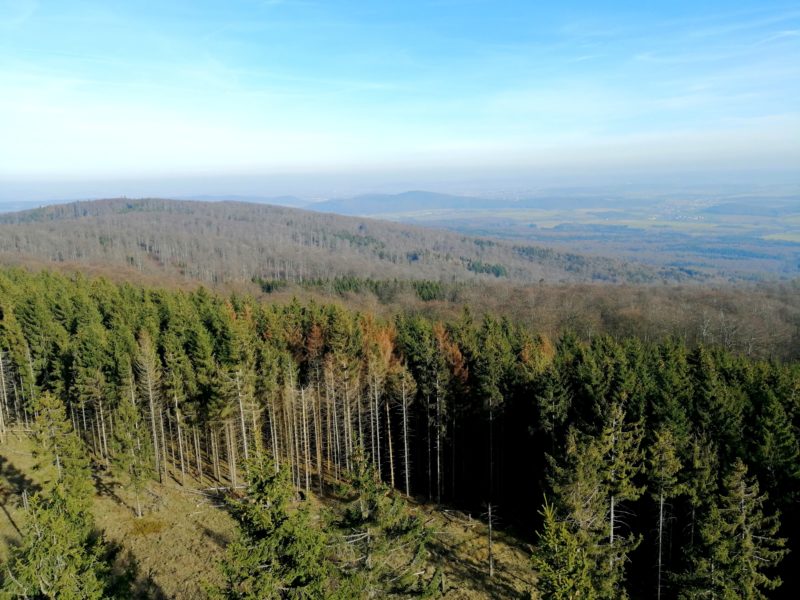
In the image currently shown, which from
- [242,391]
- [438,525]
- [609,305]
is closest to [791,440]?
[438,525]

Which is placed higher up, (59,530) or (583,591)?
(59,530)

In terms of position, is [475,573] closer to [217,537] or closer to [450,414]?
[450,414]

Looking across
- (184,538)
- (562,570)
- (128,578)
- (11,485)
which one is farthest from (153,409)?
(562,570)

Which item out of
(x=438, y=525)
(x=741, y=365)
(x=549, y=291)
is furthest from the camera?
(x=549, y=291)

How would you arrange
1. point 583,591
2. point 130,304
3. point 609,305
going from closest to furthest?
point 583,591 < point 130,304 < point 609,305

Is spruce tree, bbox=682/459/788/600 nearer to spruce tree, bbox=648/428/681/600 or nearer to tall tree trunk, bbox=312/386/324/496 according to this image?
spruce tree, bbox=648/428/681/600

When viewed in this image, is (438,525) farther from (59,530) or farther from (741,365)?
(741,365)

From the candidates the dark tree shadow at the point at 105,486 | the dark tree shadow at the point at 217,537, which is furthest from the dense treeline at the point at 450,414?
the dark tree shadow at the point at 217,537
